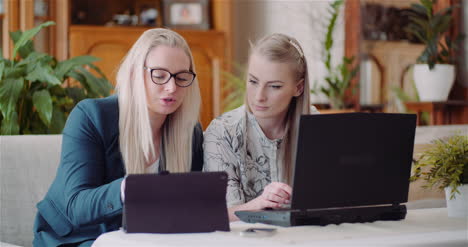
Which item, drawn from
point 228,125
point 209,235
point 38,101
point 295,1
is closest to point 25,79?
point 38,101

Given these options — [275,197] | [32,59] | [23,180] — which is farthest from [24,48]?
[275,197]

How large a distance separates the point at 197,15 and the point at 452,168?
404cm

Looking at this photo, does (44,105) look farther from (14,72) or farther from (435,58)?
(435,58)

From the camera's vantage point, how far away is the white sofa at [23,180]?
2.26 meters

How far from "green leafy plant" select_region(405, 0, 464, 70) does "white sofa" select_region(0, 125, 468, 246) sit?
6.80ft

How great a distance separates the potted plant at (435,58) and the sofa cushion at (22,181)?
2652 millimetres

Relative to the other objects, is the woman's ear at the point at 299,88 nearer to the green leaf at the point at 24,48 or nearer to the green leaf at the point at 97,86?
the green leaf at the point at 97,86

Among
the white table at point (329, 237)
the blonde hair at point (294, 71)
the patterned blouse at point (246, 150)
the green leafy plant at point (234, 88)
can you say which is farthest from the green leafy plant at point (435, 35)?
the white table at point (329, 237)

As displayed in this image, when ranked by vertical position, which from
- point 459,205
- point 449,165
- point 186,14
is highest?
point 186,14

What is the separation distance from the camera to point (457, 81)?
4.34 m

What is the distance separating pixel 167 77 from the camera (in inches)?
69.9

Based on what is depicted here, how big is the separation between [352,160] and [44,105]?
1868mm

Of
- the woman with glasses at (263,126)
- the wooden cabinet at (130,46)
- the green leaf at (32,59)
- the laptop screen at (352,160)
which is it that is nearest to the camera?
the laptop screen at (352,160)

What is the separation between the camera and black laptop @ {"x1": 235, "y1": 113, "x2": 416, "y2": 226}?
4.55 ft
